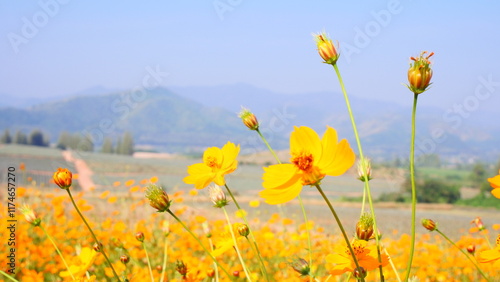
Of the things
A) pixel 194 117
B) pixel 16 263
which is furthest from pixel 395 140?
pixel 16 263

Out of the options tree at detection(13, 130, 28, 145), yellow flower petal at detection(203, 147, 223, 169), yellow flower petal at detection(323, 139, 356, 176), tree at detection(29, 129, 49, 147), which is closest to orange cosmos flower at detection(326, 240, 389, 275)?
yellow flower petal at detection(323, 139, 356, 176)

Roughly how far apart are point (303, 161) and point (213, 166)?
1.36 feet

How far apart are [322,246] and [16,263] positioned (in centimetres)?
225

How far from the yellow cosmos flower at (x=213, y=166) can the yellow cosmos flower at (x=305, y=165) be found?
0.34 metres

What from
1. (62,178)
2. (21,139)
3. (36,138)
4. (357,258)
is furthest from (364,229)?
(21,139)

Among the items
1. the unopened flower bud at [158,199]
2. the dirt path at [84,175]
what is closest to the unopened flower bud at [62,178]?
the unopened flower bud at [158,199]

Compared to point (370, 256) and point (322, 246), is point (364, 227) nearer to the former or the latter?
point (370, 256)

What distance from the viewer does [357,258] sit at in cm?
93

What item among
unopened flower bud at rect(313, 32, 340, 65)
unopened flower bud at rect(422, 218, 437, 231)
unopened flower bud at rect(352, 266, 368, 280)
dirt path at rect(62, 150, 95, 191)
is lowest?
dirt path at rect(62, 150, 95, 191)

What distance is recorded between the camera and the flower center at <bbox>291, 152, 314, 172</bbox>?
740 millimetres

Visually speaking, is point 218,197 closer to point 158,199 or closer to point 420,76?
point 158,199

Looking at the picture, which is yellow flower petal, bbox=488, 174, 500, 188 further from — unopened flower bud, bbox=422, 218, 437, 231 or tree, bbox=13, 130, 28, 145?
tree, bbox=13, 130, 28, 145

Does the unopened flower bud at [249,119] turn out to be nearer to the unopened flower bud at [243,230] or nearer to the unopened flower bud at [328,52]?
the unopened flower bud at [243,230]

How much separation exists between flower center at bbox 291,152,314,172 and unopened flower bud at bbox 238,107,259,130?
1.45 ft
